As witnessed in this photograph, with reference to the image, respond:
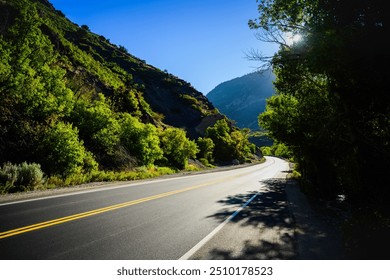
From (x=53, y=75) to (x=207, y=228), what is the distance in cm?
2430

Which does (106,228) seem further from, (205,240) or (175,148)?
(175,148)

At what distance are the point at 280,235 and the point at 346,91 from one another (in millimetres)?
5479

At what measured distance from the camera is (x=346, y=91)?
31.1 feet

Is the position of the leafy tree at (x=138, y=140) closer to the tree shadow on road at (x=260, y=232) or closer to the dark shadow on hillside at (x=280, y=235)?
the tree shadow on road at (x=260, y=232)

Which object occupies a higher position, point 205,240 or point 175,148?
point 175,148

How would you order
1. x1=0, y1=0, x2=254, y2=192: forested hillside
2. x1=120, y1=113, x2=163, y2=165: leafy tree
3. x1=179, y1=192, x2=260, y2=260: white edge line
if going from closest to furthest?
x1=179, y1=192, x2=260, y2=260: white edge line
x1=0, y1=0, x2=254, y2=192: forested hillside
x1=120, y1=113, x2=163, y2=165: leafy tree

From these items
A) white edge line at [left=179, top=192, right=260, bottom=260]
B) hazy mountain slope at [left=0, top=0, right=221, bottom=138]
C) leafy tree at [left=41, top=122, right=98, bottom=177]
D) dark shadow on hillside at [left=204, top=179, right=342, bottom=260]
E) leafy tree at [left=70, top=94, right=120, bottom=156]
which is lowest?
dark shadow on hillside at [left=204, top=179, right=342, bottom=260]

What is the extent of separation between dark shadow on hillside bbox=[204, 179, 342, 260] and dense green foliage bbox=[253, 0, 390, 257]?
0.89 metres

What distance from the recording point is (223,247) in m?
5.94

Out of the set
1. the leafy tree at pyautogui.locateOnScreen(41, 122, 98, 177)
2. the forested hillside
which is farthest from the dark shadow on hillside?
the leafy tree at pyautogui.locateOnScreen(41, 122, 98, 177)

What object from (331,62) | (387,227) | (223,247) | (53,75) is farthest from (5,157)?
(387,227)

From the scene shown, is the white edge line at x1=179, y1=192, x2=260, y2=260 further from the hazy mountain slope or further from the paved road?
the hazy mountain slope

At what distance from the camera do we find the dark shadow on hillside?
5.53 m

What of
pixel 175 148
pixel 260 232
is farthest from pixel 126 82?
pixel 260 232
